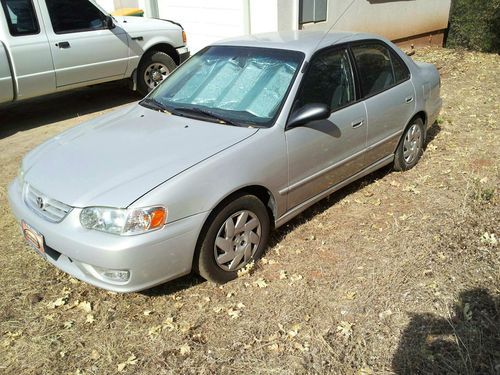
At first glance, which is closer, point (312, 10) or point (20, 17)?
point (20, 17)

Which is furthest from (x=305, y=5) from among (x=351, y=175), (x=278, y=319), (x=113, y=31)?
(x=278, y=319)

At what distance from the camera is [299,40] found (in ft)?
13.5

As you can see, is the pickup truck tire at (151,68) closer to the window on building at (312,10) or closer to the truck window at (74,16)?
the truck window at (74,16)

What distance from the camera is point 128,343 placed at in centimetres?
298

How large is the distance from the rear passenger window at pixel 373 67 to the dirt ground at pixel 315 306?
3.43 ft

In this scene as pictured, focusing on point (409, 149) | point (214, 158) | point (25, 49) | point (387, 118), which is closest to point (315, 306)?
point (214, 158)

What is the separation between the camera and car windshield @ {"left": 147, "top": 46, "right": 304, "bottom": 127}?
365 centimetres

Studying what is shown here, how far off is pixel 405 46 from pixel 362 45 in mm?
7694

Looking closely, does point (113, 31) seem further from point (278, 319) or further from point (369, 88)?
point (278, 319)

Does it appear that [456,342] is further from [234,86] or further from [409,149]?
[409,149]

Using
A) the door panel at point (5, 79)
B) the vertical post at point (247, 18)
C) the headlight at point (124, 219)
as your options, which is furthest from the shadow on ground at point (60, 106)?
the headlight at point (124, 219)

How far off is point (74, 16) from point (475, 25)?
900 cm

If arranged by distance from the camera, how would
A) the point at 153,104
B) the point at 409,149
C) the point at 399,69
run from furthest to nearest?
the point at 409,149 → the point at 399,69 → the point at 153,104

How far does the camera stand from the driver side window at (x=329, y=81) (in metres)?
3.78
